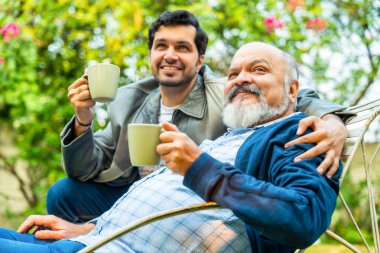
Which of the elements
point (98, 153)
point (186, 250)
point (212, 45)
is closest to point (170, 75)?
point (98, 153)

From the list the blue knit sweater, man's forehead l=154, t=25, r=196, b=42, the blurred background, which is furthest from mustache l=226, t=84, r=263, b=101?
the blurred background

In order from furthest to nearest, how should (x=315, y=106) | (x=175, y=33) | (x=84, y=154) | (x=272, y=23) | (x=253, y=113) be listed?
(x=272, y=23), (x=175, y=33), (x=84, y=154), (x=315, y=106), (x=253, y=113)

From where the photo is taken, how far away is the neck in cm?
246

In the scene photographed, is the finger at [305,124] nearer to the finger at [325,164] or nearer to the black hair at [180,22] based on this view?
the finger at [325,164]

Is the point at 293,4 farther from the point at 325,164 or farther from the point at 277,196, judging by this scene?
the point at 277,196

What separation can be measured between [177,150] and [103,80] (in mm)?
753

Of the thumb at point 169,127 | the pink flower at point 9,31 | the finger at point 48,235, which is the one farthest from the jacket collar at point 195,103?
the pink flower at point 9,31

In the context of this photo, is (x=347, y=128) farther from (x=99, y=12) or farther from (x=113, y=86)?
(x=99, y=12)

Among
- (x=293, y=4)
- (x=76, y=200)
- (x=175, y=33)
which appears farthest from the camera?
(x=293, y=4)

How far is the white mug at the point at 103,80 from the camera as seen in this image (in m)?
1.86

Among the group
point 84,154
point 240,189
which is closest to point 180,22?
point 84,154

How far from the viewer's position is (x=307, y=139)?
1445 mm

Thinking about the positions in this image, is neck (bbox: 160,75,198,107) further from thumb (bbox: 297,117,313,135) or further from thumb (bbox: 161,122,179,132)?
thumb (bbox: 161,122,179,132)

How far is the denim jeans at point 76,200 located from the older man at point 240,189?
0.31 meters
